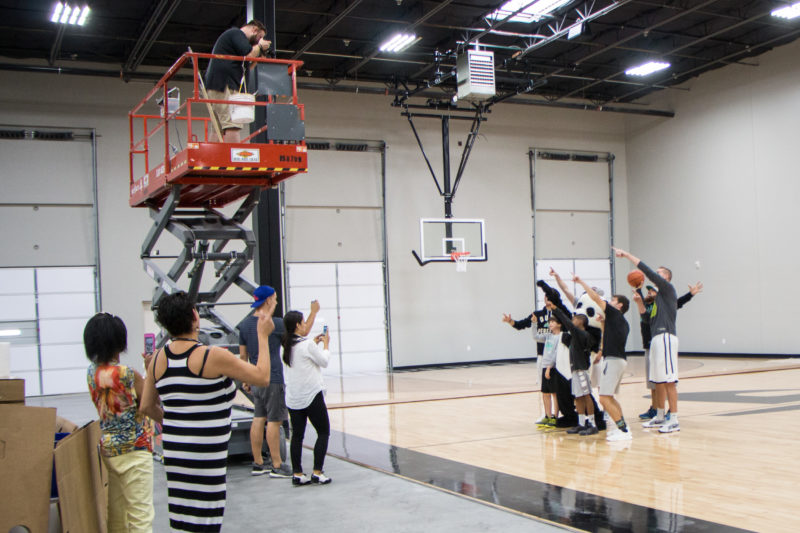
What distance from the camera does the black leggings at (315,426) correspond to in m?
7.18

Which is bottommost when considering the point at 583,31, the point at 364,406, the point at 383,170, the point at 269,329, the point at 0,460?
the point at 364,406

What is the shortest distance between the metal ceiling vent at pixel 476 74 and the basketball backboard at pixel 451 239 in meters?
4.29

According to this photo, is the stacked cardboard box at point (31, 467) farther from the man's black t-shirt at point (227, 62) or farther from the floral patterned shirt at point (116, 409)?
the man's black t-shirt at point (227, 62)

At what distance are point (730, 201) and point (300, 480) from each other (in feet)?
62.4

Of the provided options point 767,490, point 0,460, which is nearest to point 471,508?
point 767,490

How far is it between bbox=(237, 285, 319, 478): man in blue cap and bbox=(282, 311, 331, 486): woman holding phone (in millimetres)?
415

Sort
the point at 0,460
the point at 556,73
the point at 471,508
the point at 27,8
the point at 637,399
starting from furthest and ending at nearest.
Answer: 1. the point at 556,73
2. the point at 27,8
3. the point at 637,399
4. the point at 471,508
5. the point at 0,460

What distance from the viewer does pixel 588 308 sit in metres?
9.61

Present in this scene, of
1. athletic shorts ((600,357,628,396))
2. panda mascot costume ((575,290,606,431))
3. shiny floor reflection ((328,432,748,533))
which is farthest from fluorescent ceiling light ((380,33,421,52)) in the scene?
shiny floor reflection ((328,432,748,533))

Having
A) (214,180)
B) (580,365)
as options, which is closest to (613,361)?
(580,365)

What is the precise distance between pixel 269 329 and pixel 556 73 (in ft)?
64.1

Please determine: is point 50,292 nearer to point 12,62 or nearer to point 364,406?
point 12,62

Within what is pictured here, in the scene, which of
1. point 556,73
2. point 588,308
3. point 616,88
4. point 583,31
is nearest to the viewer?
point 588,308

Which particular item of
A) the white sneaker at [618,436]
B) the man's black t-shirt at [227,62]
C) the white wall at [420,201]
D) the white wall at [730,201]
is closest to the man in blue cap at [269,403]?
the man's black t-shirt at [227,62]
